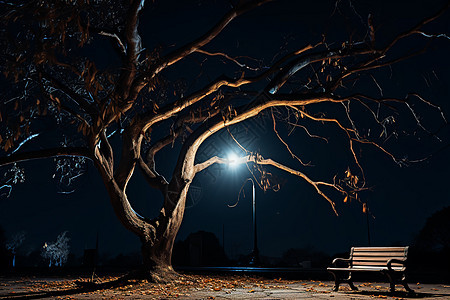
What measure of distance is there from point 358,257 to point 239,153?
13.7 ft

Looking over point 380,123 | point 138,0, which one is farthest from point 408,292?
point 138,0

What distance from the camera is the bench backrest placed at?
27.1 feet

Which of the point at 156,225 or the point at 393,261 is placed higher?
the point at 156,225

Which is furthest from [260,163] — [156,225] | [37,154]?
[37,154]

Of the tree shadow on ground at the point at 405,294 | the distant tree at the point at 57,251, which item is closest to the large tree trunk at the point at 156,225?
the tree shadow on ground at the point at 405,294

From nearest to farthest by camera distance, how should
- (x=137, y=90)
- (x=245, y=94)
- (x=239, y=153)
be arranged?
1. (x=137, y=90)
2. (x=245, y=94)
3. (x=239, y=153)

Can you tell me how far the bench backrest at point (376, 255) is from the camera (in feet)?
27.1

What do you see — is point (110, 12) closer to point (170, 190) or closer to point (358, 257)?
point (170, 190)

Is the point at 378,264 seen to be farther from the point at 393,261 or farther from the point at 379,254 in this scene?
the point at 393,261

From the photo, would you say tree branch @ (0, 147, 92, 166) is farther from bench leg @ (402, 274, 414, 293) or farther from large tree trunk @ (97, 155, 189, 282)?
bench leg @ (402, 274, 414, 293)

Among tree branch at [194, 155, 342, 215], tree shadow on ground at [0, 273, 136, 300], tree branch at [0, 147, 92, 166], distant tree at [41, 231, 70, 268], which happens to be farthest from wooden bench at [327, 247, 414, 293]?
distant tree at [41, 231, 70, 268]

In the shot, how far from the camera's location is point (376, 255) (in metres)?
8.73

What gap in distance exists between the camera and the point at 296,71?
33.7ft

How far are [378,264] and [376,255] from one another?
226 mm
